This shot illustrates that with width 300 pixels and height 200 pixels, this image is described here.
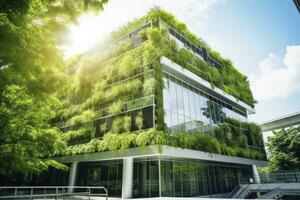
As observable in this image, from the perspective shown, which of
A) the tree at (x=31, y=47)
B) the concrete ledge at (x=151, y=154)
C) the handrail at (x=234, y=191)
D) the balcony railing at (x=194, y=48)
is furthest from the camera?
the handrail at (x=234, y=191)

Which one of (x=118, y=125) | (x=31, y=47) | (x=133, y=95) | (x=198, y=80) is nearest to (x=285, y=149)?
(x=198, y=80)

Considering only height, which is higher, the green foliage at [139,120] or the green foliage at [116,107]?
the green foliage at [116,107]

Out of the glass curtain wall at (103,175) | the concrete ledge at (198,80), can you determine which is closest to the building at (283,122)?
the concrete ledge at (198,80)

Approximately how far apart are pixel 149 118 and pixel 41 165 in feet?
30.0

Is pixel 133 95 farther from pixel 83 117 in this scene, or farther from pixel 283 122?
pixel 283 122

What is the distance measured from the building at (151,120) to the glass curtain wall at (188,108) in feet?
0.33

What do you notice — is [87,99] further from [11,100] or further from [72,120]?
[11,100]

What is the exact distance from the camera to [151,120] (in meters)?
16.1

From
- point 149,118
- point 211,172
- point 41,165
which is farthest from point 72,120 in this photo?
point 211,172

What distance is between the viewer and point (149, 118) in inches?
642

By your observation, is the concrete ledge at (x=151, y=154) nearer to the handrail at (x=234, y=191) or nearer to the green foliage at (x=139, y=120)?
the green foliage at (x=139, y=120)

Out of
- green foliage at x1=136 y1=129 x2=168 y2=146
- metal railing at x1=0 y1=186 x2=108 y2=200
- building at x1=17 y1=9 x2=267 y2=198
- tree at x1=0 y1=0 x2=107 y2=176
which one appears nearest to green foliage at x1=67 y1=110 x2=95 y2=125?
building at x1=17 y1=9 x2=267 y2=198

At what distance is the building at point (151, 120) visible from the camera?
16.4 metres

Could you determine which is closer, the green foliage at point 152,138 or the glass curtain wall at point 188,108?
the green foliage at point 152,138
